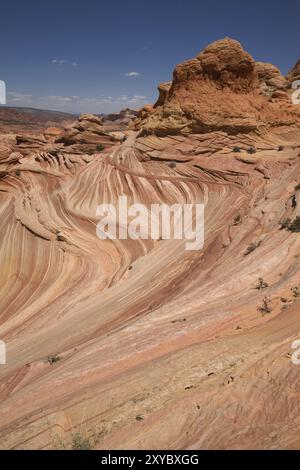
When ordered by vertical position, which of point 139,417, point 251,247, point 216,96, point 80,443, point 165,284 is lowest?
point 80,443

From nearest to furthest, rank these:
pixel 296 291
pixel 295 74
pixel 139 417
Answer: pixel 139 417 < pixel 296 291 < pixel 295 74

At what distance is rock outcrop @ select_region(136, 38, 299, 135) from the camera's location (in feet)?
58.3

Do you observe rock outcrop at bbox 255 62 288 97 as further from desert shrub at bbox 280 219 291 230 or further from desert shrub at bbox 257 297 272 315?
desert shrub at bbox 257 297 272 315

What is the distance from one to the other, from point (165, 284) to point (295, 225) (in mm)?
3606

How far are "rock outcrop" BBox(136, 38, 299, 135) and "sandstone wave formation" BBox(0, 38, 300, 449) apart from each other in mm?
71

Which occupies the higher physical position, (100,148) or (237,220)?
(100,148)

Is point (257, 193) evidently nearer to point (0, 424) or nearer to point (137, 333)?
point (137, 333)

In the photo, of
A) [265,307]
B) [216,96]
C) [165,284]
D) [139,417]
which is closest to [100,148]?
[216,96]

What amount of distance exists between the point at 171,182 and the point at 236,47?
801 cm

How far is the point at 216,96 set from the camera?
1809cm

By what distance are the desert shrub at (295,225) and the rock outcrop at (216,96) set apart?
997 centimetres

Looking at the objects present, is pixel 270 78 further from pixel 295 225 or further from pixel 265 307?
pixel 265 307

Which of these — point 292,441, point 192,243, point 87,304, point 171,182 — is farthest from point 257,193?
point 292,441

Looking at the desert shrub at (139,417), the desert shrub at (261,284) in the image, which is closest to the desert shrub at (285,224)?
the desert shrub at (261,284)
